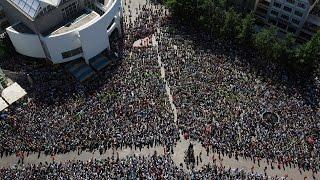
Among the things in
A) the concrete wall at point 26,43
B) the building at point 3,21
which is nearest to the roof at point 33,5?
the concrete wall at point 26,43

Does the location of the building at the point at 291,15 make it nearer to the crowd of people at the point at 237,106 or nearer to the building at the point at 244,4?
the building at the point at 244,4

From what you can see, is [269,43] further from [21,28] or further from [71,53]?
[21,28]

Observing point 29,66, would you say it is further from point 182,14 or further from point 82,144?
point 182,14

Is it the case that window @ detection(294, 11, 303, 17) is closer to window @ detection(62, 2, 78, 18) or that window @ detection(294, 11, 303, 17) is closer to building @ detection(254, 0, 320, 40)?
building @ detection(254, 0, 320, 40)

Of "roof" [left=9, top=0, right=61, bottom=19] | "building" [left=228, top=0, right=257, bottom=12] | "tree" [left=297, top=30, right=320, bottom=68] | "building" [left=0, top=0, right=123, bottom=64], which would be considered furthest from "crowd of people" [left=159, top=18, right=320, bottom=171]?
"roof" [left=9, top=0, right=61, bottom=19]

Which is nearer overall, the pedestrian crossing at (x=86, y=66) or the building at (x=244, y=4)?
the pedestrian crossing at (x=86, y=66)

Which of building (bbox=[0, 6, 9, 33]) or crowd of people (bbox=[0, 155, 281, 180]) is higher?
building (bbox=[0, 6, 9, 33])
